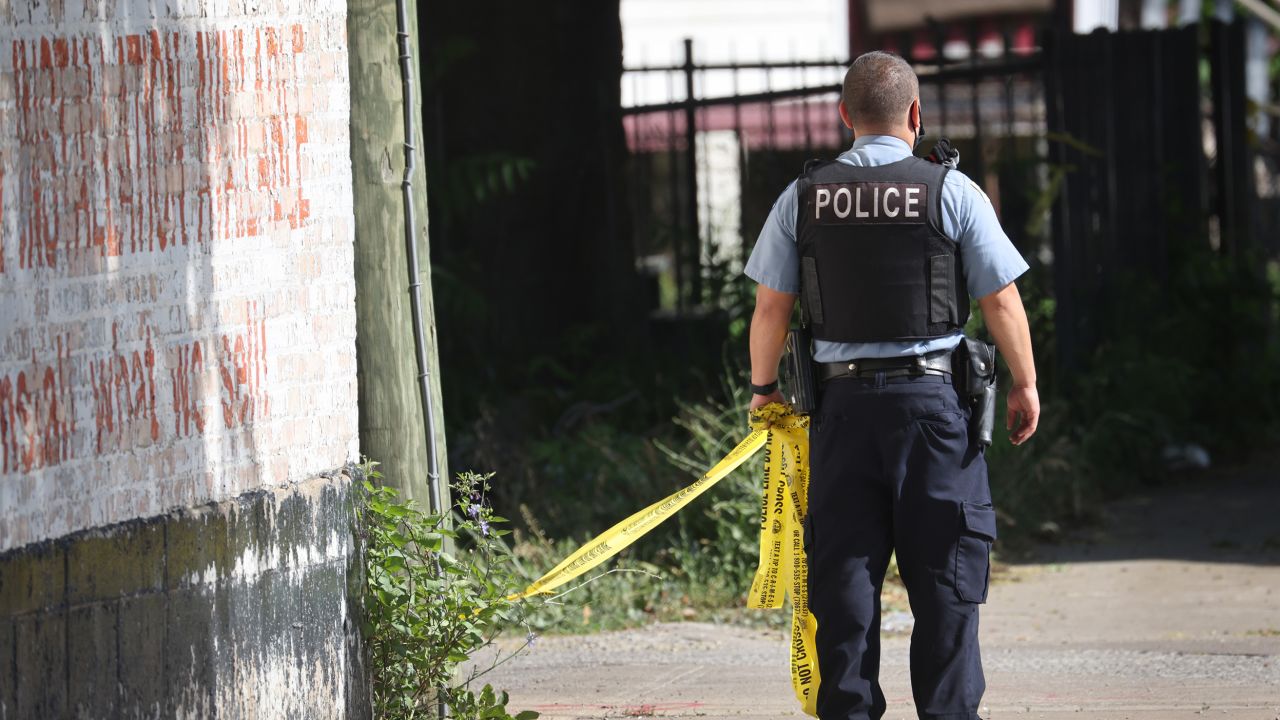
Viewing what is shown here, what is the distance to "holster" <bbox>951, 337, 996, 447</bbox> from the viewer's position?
3814mm

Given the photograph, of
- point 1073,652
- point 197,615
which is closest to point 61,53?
point 197,615

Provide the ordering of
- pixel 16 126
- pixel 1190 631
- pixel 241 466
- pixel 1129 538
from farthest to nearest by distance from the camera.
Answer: pixel 1129 538 → pixel 1190 631 → pixel 241 466 → pixel 16 126

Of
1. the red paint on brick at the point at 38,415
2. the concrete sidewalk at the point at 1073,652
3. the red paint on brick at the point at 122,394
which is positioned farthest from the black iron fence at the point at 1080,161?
the red paint on brick at the point at 38,415

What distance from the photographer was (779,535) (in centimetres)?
431

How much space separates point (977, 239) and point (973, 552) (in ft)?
2.56

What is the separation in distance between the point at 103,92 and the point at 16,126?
0.26 meters

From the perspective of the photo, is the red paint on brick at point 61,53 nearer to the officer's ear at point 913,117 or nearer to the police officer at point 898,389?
the police officer at point 898,389

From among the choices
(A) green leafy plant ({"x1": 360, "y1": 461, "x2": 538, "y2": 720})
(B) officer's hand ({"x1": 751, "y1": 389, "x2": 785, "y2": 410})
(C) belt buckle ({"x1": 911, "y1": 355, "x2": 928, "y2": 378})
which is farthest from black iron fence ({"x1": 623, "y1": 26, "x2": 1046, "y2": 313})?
(A) green leafy plant ({"x1": 360, "y1": 461, "x2": 538, "y2": 720})

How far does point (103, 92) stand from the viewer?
3432 millimetres

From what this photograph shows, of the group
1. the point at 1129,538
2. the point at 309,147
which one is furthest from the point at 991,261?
the point at 1129,538

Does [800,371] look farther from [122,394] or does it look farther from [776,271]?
[122,394]

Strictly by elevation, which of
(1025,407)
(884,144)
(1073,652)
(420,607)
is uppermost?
(884,144)

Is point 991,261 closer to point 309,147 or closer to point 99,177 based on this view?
point 309,147

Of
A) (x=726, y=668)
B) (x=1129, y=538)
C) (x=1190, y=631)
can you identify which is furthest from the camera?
(x=1129, y=538)
